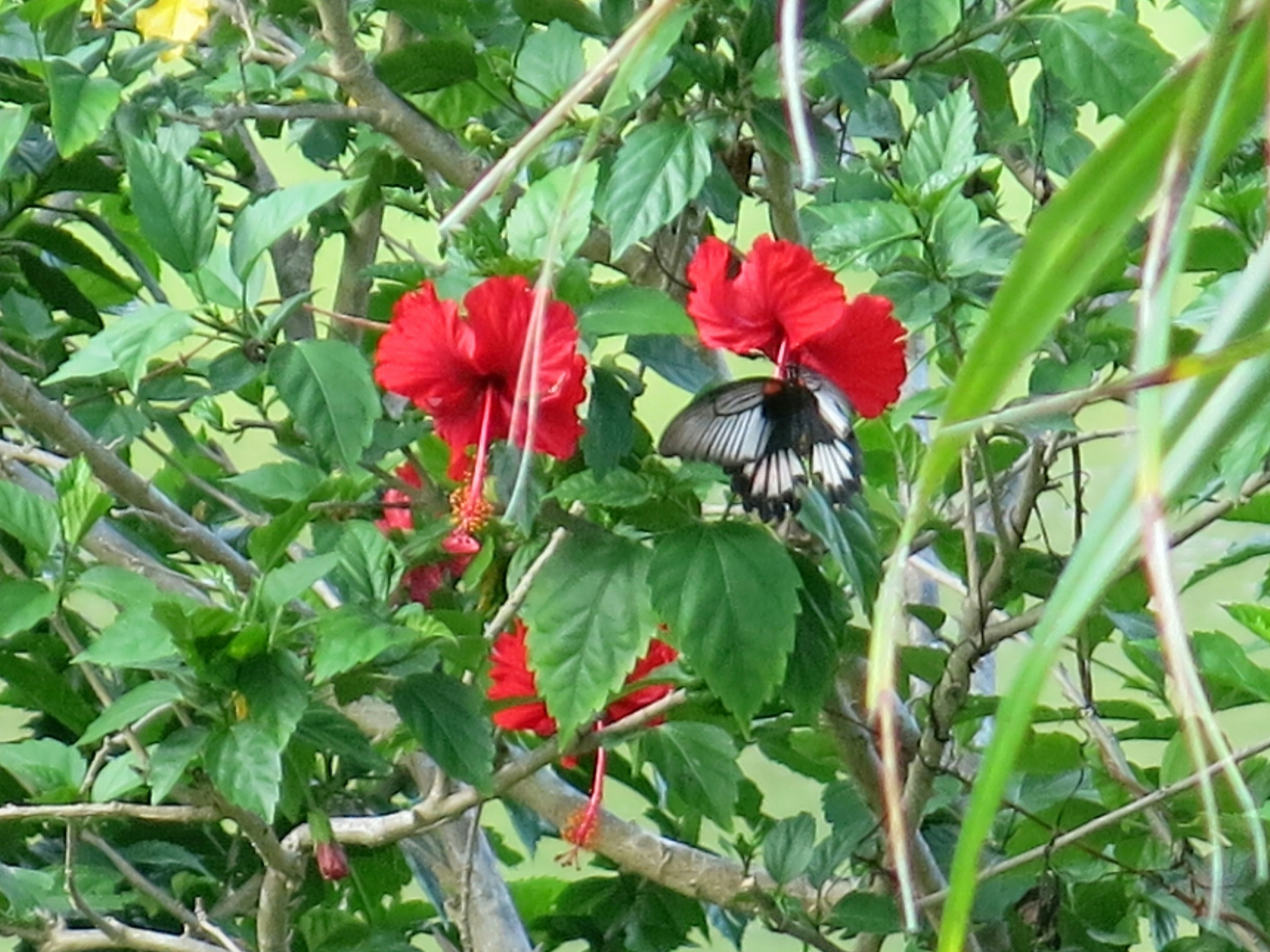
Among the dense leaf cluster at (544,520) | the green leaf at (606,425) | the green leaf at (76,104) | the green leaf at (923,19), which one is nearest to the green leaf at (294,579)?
the dense leaf cluster at (544,520)

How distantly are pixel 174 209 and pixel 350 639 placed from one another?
0.62ft

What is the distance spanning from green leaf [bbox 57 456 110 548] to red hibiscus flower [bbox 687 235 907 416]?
10.6 inches

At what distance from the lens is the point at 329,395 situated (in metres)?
0.60

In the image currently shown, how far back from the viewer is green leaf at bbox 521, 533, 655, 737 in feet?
1.90

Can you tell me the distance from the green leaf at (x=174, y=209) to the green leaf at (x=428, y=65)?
0.48ft

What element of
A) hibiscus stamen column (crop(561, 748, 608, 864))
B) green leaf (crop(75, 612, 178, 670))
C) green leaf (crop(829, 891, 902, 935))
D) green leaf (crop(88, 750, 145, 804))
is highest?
green leaf (crop(75, 612, 178, 670))

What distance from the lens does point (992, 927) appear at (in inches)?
34.6

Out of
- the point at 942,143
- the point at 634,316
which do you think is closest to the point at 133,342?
the point at 634,316

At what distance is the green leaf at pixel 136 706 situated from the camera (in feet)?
1.92

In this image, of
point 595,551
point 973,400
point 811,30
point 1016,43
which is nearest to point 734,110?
point 811,30

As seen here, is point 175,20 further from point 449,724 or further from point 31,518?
point 449,724

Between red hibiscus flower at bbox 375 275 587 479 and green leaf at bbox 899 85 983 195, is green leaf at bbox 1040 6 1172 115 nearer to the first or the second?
green leaf at bbox 899 85 983 195

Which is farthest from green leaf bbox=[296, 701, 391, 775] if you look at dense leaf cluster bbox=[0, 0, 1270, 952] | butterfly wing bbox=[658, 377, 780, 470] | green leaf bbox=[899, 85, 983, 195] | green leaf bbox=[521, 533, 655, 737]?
green leaf bbox=[899, 85, 983, 195]

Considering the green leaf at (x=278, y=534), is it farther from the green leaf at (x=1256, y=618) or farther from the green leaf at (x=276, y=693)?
the green leaf at (x=1256, y=618)
